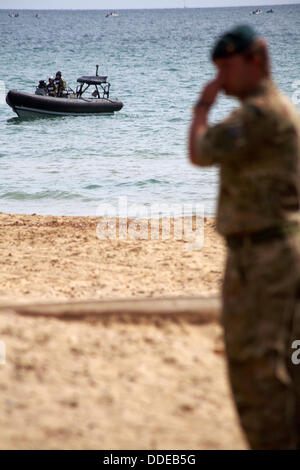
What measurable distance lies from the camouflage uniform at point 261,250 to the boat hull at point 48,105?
22.1 m

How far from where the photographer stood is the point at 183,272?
23.0 ft

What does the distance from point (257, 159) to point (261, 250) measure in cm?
36

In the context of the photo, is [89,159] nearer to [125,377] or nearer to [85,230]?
[85,230]

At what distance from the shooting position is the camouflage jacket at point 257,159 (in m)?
2.48

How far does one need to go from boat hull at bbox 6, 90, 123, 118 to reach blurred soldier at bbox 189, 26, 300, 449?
72.4 feet

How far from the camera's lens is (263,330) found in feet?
8.52

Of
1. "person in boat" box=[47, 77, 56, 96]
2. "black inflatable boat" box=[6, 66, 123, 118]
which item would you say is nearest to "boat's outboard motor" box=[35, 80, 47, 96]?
"black inflatable boat" box=[6, 66, 123, 118]

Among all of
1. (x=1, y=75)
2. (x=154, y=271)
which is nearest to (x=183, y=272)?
(x=154, y=271)

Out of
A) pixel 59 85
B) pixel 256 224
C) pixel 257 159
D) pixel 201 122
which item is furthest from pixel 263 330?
pixel 59 85

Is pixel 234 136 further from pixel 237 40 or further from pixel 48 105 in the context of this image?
pixel 48 105

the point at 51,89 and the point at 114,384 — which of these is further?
the point at 51,89

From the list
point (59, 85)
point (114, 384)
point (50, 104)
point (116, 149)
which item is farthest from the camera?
point (59, 85)

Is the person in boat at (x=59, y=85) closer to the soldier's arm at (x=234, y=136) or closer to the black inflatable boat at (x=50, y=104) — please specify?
the black inflatable boat at (x=50, y=104)

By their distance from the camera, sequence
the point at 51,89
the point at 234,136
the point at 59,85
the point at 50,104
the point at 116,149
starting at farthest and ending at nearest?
the point at 51,89 → the point at 59,85 → the point at 50,104 → the point at 116,149 → the point at 234,136
